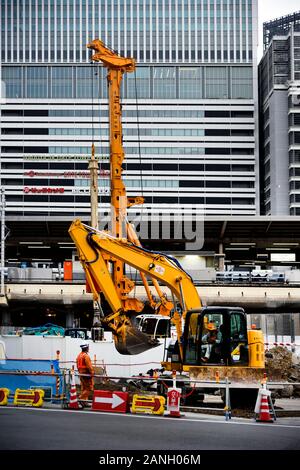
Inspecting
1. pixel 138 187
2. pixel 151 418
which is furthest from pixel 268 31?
pixel 151 418

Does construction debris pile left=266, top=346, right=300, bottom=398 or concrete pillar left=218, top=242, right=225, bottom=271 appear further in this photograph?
concrete pillar left=218, top=242, right=225, bottom=271

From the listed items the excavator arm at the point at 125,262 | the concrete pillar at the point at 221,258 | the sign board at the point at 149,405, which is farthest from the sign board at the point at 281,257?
the sign board at the point at 149,405

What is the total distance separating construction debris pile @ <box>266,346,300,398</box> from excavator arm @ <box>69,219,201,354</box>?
4.20m

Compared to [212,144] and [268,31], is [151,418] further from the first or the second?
[268,31]

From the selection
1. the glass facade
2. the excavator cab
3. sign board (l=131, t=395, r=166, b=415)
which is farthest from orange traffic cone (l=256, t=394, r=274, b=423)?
the glass facade

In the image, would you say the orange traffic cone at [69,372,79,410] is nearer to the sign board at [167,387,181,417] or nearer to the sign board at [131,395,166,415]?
the sign board at [131,395,166,415]

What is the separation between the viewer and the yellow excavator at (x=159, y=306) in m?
24.8

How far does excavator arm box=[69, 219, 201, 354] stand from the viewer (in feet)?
102

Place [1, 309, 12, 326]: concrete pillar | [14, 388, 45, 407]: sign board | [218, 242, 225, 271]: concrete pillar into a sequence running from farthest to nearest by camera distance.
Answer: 1. [218, 242, 225, 271]: concrete pillar
2. [1, 309, 12, 326]: concrete pillar
3. [14, 388, 45, 407]: sign board

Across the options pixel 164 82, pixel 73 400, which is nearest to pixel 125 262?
pixel 73 400

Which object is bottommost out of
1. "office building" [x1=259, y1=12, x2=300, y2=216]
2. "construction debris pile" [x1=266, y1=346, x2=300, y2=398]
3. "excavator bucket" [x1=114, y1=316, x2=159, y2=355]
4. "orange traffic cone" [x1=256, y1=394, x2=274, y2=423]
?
"construction debris pile" [x1=266, y1=346, x2=300, y2=398]

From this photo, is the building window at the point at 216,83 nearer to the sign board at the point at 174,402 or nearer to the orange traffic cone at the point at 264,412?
the sign board at the point at 174,402

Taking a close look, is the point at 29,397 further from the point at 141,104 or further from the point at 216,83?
the point at 216,83

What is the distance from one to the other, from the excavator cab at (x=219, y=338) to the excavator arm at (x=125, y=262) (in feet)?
17.2
